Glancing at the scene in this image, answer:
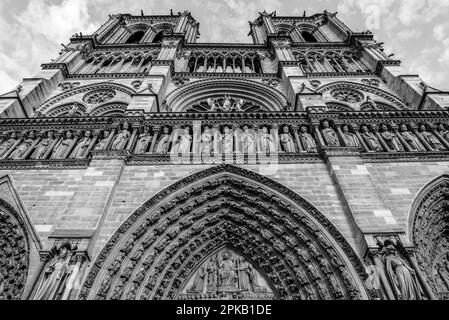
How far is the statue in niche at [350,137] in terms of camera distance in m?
8.81

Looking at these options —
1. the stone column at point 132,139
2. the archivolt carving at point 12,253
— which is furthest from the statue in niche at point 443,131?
the archivolt carving at point 12,253

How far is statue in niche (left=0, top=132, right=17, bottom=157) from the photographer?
8784mm

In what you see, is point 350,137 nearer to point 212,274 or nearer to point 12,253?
point 212,274

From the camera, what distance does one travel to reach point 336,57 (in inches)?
691

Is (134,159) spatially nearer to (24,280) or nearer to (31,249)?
(31,249)

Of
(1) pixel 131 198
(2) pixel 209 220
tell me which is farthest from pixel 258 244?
(1) pixel 131 198

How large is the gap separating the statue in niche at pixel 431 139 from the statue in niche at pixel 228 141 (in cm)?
550

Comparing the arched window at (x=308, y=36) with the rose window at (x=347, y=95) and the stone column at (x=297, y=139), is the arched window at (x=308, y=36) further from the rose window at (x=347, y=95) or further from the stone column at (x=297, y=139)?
the stone column at (x=297, y=139)

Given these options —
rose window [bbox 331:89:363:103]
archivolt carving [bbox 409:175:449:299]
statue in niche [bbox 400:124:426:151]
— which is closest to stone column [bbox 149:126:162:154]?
archivolt carving [bbox 409:175:449:299]

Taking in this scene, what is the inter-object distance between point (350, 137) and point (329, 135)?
2.34 ft

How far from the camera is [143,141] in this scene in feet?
29.4

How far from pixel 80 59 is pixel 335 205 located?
15.3 metres

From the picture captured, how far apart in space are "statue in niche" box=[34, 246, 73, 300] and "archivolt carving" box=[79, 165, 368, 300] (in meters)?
0.44

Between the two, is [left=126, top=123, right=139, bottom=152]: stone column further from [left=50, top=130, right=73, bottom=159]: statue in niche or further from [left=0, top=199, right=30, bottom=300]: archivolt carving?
[left=0, top=199, right=30, bottom=300]: archivolt carving
